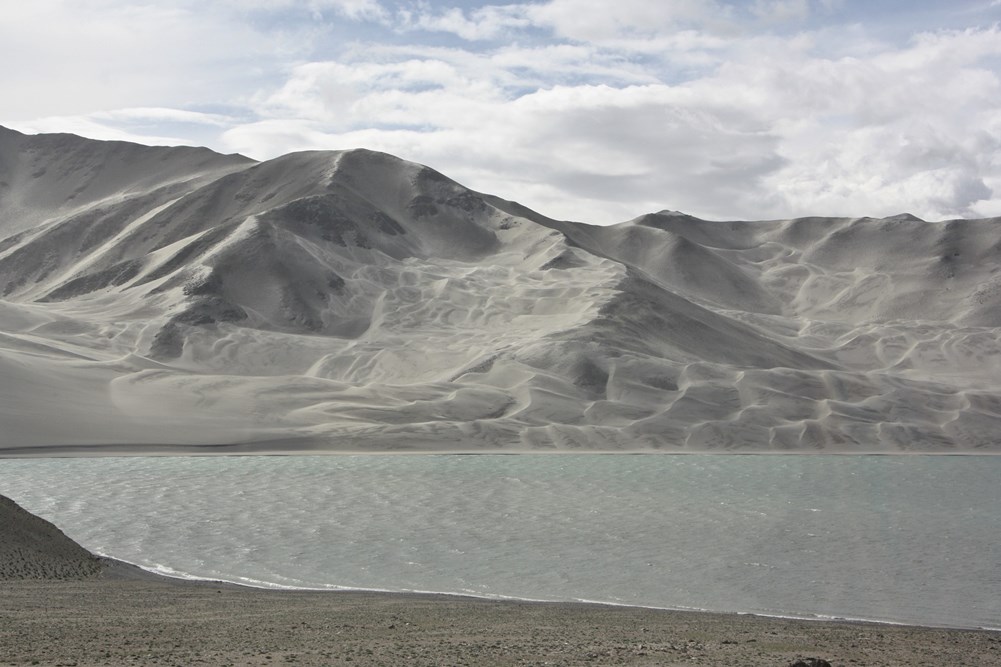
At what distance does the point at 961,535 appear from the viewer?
37688 millimetres

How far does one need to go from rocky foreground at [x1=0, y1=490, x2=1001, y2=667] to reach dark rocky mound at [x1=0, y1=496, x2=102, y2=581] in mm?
53

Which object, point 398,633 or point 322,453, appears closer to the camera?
point 398,633

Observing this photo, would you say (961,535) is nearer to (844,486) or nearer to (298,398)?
(844,486)

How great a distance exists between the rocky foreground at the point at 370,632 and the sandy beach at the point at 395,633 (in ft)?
0.11

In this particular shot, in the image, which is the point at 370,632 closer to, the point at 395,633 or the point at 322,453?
the point at 395,633

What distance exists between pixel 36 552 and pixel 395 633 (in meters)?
11.3

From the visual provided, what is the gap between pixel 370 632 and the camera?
18859 millimetres

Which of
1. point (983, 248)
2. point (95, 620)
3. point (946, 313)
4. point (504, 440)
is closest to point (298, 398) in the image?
point (504, 440)

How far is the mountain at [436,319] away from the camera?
278ft

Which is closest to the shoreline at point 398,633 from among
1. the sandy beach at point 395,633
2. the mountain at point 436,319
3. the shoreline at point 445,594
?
the sandy beach at point 395,633

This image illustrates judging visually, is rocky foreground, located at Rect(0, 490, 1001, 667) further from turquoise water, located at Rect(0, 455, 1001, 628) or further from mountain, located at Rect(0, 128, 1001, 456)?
mountain, located at Rect(0, 128, 1001, 456)

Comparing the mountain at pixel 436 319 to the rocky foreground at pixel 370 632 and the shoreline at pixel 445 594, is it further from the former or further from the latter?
the rocky foreground at pixel 370 632

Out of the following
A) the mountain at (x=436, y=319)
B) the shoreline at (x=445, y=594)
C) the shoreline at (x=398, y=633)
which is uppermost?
the mountain at (x=436, y=319)

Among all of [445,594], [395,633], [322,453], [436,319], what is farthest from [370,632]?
[436,319]
